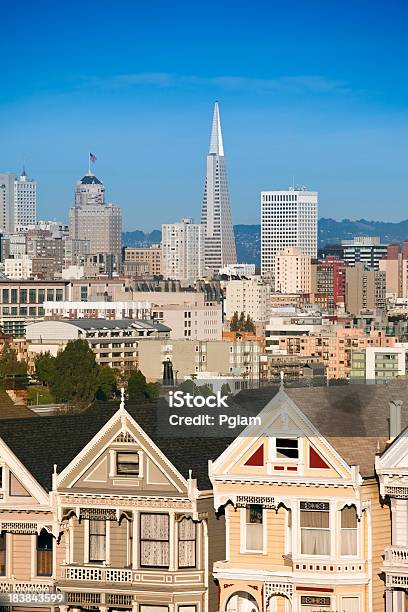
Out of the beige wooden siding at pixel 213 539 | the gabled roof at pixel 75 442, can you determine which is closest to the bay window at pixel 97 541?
the gabled roof at pixel 75 442

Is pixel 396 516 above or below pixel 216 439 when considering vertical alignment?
below

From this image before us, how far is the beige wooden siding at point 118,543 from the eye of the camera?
27.5 m

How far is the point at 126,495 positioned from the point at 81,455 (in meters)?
0.71

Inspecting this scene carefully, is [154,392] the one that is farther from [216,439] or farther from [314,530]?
[314,530]

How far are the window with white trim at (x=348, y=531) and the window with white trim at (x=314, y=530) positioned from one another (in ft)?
0.55

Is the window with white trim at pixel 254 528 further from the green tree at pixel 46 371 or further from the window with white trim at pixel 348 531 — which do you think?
the green tree at pixel 46 371

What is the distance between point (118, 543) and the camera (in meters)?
27.5

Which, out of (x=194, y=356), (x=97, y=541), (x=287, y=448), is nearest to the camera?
(x=287, y=448)

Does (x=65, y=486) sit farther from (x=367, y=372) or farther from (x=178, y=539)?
(x=367, y=372)

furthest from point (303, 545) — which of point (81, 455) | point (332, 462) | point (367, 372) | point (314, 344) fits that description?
point (314, 344)

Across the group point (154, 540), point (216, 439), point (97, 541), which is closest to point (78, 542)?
point (97, 541)

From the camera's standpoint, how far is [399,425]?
27.1m

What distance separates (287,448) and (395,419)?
131cm

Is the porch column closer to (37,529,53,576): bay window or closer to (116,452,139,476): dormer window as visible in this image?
(116,452,139,476): dormer window
